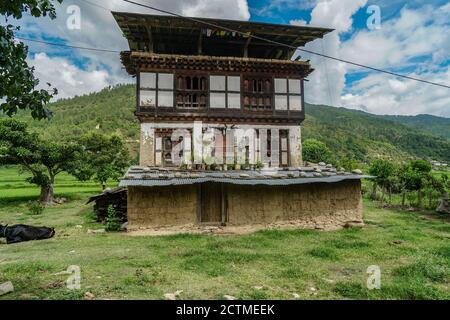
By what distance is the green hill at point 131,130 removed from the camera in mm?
76000

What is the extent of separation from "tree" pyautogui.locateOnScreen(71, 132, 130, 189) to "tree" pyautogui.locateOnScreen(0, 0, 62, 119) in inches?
1040

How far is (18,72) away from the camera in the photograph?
5.80 meters

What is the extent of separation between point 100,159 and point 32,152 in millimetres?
9449

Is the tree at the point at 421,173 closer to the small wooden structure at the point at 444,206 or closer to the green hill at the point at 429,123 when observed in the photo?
the small wooden structure at the point at 444,206

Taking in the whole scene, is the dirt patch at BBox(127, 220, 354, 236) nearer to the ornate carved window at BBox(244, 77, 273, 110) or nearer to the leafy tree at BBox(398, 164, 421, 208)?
the ornate carved window at BBox(244, 77, 273, 110)

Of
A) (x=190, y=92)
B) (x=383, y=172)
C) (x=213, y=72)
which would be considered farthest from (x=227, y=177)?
(x=383, y=172)

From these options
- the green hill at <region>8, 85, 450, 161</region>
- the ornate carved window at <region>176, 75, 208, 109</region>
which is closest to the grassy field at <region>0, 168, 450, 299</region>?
the ornate carved window at <region>176, 75, 208, 109</region>

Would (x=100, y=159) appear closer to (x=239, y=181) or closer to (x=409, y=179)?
(x=239, y=181)

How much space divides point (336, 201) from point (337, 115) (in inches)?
5323

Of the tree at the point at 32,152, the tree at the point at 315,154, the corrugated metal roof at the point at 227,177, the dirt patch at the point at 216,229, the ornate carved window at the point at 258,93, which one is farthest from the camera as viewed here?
Result: the tree at the point at 315,154

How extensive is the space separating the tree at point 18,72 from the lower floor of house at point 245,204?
337 inches

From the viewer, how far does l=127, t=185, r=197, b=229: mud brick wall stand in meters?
14.3

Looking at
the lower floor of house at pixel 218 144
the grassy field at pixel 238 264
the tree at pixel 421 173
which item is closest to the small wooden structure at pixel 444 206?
the tree at pixel 421 173

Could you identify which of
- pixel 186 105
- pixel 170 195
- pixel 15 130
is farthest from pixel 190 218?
pixel 15 130
